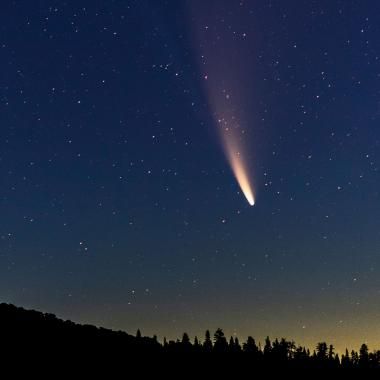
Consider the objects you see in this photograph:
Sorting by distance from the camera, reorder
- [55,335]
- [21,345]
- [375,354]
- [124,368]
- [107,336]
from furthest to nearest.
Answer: [375,354] → [107,336] → [55,335] → [124,368] → [21,345]

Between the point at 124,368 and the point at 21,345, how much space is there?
12.1 metres

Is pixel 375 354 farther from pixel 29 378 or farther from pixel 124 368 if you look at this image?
pixel 29 378

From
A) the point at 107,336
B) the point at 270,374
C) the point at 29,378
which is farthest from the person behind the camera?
the point at 270,374

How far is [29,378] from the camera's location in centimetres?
4247

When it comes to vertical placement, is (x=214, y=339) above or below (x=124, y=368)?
above

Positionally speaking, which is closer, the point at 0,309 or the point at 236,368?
the point at 0,309

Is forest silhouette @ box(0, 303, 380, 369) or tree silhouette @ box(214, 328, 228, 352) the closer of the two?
forest silhouette @ box(0, 303, 380, 369)

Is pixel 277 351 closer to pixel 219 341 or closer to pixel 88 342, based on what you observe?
pixel 219 341

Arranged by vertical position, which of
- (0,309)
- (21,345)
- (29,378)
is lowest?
(29,378)

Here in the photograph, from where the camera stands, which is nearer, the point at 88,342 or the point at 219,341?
the point at 88,342

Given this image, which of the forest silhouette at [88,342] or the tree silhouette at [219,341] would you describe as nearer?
the forest silhouette at [88,342]

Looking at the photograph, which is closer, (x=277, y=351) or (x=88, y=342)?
(x=88, y=342)

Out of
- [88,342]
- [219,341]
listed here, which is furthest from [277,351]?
[88,342]

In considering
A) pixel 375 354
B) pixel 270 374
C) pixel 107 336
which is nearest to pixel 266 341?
pixel 375 354
